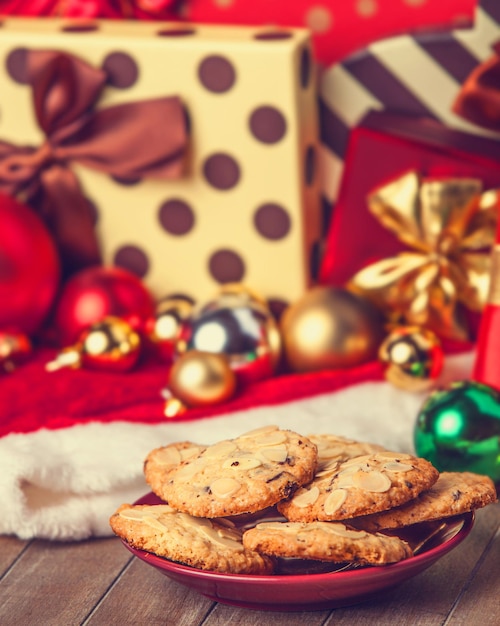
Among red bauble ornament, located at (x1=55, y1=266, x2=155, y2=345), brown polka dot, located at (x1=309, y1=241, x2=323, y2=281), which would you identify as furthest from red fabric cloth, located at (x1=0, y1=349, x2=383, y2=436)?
brown polka dot, located at (x1=309, y1=241, x2=323, y2=281)

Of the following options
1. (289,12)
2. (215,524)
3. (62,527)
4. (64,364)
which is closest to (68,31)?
(289,12)

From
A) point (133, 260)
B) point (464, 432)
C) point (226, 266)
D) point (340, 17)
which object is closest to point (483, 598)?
point (464, 432)

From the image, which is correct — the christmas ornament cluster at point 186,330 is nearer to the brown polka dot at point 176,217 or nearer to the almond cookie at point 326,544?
the brown polka dot at point 176,217

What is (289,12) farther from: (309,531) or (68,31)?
(309,531)

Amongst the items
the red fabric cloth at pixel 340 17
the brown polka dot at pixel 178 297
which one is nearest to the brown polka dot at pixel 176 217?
the brown polka dot at pixel 178 297

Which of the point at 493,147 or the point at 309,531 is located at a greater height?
the point at 493,147

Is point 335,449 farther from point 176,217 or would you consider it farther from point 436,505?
point 176,217
